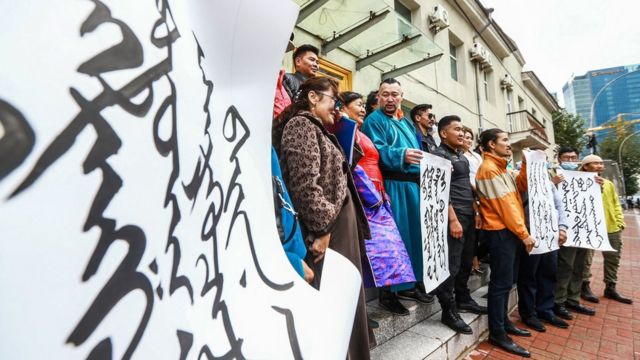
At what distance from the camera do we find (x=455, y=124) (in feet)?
8.92

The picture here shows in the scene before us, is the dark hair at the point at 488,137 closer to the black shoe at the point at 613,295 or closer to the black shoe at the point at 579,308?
the black shoe at the point at 579,308

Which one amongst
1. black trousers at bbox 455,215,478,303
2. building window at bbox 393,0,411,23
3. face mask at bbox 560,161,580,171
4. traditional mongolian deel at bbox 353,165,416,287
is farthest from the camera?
building window at bbox 393,0,411,23

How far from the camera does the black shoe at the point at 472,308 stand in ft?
9.07

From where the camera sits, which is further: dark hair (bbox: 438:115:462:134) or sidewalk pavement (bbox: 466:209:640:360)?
dark hair (bbox: 438:115:462:134)

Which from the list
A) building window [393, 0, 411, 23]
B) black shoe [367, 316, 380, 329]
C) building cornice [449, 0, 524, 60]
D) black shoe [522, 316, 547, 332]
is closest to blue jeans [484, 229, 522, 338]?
black shoe [522, 316, 547, 332]

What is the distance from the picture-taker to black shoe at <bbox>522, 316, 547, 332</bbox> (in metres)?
2.99

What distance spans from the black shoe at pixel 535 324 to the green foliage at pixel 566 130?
81.5ft

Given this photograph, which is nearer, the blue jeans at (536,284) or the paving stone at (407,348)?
the paving stone at (407,348)

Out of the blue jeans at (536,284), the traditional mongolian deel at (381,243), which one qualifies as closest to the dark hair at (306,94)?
the traditional mongolian deel at (381,243)

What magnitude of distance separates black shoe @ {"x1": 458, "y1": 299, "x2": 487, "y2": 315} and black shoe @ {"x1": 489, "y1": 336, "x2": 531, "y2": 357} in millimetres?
223

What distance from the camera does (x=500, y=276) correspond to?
2.57 m

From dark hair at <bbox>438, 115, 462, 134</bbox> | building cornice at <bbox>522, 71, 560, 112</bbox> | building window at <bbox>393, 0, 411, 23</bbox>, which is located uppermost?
building cornice at <bbox>522, 71, 560, 112</bbox>

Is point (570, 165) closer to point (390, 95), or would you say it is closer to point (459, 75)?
point (390, 95)

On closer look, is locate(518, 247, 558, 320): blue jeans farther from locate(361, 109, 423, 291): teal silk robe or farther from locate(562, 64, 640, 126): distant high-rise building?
locate(562, 64, 640, 126): distant high-rise building
